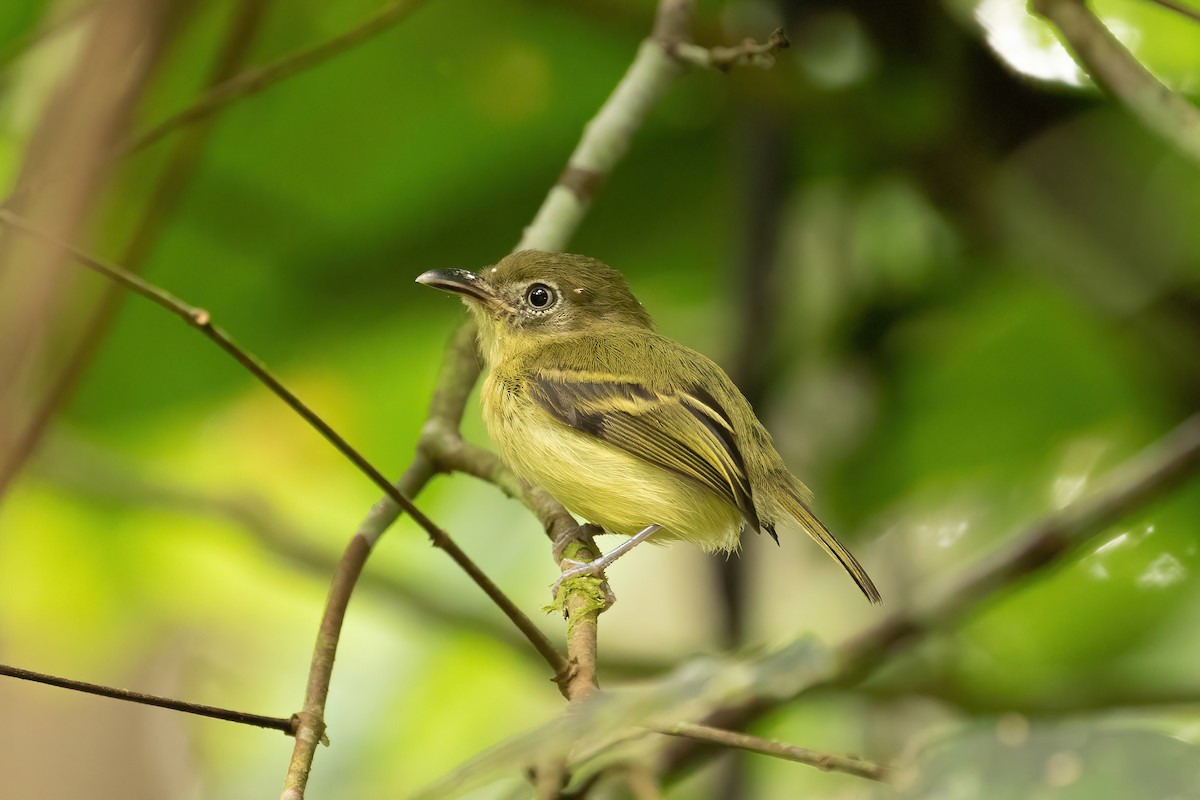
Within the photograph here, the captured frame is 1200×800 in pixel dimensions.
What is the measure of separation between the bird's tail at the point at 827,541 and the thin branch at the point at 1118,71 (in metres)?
1.11

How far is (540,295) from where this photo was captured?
12.2 feet

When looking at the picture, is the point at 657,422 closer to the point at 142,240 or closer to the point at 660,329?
the point at 142,240

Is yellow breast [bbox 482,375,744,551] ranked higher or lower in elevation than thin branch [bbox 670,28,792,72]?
lower

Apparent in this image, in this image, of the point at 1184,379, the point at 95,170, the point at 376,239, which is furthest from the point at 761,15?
the point at 95,170

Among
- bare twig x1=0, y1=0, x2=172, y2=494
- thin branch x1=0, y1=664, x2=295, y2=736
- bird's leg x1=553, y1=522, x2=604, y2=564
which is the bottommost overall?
thin branch x1=0, y1=664, x2=295, y2=736

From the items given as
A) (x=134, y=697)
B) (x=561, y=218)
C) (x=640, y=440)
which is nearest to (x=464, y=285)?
(x=561, y=218)

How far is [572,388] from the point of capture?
3.31 m

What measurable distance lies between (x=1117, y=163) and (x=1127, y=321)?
0.68 meters

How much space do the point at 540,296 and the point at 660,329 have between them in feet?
2.89

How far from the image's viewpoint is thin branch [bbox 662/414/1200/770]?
10.00 ft

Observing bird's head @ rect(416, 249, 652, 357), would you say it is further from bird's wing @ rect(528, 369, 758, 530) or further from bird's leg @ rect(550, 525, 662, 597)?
bird's leg @ rect(550, 525, 662, 597)

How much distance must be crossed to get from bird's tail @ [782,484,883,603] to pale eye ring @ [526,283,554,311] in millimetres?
986

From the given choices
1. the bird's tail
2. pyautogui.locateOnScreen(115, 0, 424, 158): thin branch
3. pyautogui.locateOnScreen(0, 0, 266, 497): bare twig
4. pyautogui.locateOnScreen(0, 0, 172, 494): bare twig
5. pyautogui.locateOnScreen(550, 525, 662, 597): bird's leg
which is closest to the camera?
pyautogui.locateOnScreen(0, 0, 172, 494): bare twig

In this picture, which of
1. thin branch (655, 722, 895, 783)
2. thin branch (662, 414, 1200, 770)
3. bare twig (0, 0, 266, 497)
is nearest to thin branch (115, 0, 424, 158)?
bare twig (0, 0, 266, 497)
